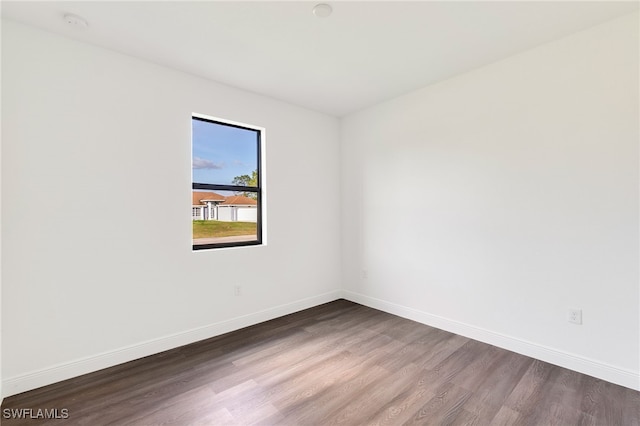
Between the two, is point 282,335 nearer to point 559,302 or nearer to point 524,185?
point 559,302

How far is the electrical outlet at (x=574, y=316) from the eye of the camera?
7.48ft

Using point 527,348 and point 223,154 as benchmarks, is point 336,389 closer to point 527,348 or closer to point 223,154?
point 527,348

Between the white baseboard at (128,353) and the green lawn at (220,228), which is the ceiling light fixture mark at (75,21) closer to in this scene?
the green lawn at (220,228)

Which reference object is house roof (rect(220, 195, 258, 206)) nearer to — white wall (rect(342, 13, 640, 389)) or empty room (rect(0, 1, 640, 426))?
empty room (rect(0, 1, 640, 426))

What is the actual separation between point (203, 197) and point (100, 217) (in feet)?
3.02

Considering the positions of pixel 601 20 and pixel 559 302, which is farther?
pixel 559 302

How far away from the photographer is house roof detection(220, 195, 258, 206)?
3.28 m

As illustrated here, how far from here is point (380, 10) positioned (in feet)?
6.48

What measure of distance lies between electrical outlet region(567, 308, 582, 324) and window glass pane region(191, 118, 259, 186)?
3.13 metres

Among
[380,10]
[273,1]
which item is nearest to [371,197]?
[380,10]

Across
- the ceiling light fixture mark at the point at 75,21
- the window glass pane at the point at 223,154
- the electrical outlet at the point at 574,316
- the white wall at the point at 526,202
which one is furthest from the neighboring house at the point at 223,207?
the electrical outlet at the point at 574,316

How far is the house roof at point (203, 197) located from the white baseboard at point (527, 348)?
2.30 metres

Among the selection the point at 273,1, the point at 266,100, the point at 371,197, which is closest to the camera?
the point at 273,1

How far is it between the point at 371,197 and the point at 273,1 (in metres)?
2.43
